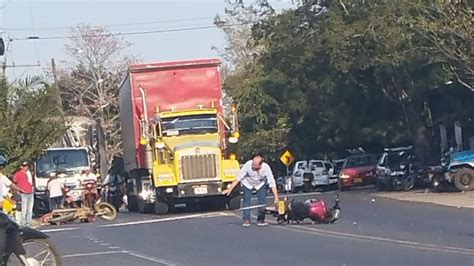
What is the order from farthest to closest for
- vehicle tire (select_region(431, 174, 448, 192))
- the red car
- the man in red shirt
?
the red car < vehicle tire (select_region(431, 174, 448, 192)) < the man in red shirt

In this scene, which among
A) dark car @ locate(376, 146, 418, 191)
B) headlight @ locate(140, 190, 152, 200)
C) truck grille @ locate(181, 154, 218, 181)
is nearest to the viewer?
truck grille @ locate(181, 154, 218, 181)

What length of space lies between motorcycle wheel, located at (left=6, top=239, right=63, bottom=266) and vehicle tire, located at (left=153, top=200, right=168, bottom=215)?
20342 mm

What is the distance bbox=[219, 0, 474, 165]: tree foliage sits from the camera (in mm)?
Result: 41062

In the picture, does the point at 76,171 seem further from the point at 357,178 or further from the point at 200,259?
the point at 200,259

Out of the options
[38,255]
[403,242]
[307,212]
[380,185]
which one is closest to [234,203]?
[307,212]

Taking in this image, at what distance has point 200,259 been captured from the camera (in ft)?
61.4

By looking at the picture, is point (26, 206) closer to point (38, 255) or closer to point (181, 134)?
point (181, 134)

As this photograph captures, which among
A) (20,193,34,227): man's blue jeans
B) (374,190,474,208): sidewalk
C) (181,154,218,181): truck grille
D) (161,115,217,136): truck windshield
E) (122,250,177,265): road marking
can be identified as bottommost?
(122,250,177,265): road marking

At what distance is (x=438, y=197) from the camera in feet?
129

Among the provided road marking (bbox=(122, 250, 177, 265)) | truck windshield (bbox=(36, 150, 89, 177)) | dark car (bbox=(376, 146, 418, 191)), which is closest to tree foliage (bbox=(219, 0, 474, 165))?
dark car (bbox=(376, 146, 418, 191))

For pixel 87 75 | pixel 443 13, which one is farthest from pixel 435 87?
pixel 87 75

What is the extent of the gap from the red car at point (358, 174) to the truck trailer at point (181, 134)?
19.0m

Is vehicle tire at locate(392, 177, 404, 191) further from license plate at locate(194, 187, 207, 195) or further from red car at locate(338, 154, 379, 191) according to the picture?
license plate at locate(194, 187, 207, 195)

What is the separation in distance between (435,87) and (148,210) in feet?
57.7
